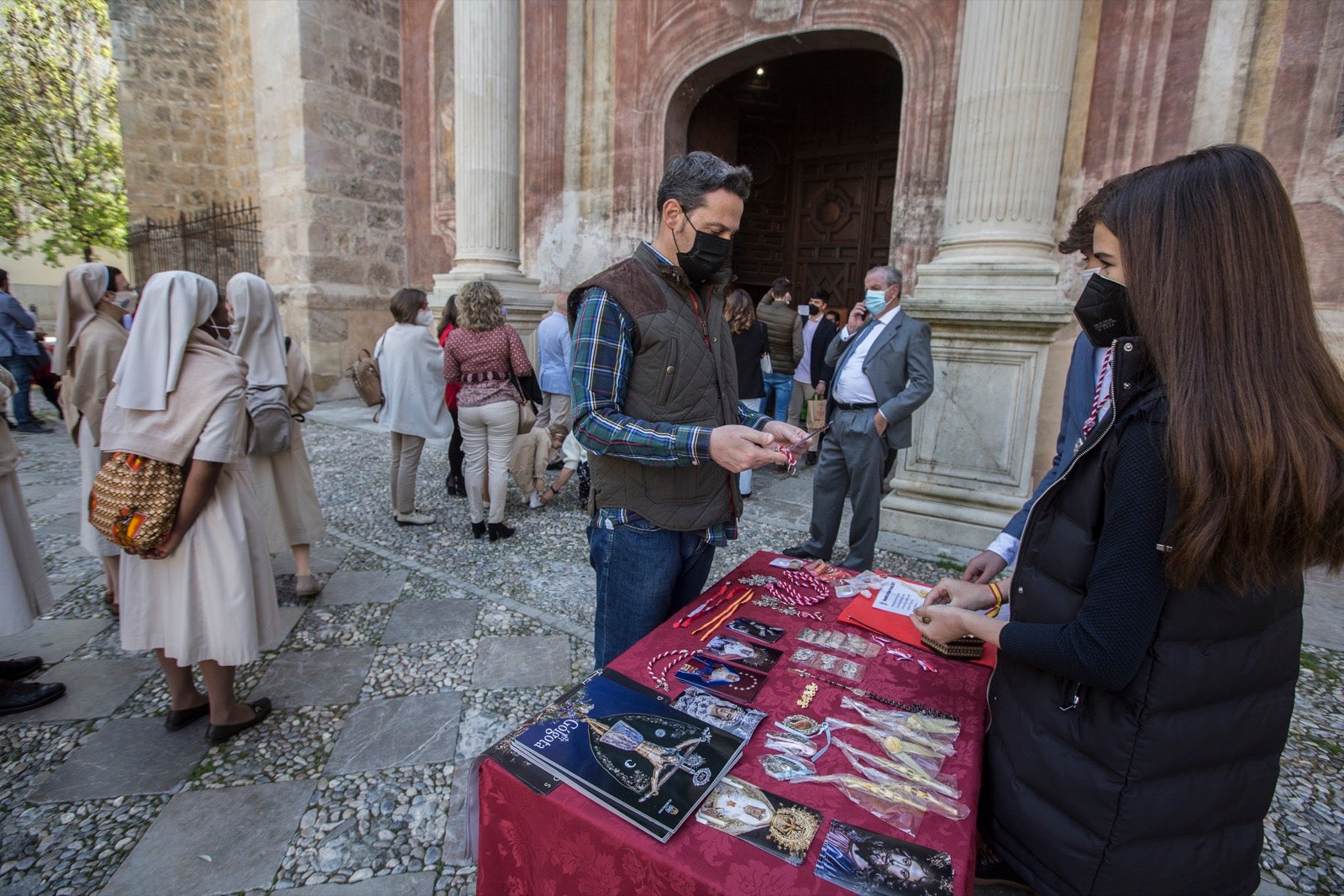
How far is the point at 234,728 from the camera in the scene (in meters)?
2.60

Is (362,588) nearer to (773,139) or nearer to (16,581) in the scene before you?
(16,581)

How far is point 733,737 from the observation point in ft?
4.21

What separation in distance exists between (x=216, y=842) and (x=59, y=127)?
74.7ft

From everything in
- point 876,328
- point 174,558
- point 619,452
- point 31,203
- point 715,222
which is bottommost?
point 174,558

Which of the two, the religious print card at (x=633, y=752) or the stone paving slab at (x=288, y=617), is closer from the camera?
the religious print card at (x=633, y=752)

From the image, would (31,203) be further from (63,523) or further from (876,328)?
(876,328)

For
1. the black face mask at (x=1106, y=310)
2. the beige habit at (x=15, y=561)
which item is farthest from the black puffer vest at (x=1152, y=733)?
the beige habit at (x=15, y=561)

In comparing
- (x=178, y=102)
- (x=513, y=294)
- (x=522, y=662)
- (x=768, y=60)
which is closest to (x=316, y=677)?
(x=522, y=662)

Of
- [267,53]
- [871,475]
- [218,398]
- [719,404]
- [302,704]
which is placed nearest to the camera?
[719,404]

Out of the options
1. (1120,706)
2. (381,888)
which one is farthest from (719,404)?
(381,888)

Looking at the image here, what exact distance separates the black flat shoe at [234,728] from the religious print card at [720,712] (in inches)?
86.3

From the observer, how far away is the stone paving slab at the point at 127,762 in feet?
7.65

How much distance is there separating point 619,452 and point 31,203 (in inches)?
950

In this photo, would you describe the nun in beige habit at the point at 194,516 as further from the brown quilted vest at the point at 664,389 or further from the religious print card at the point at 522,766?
the religious print card at the point at 522,766
